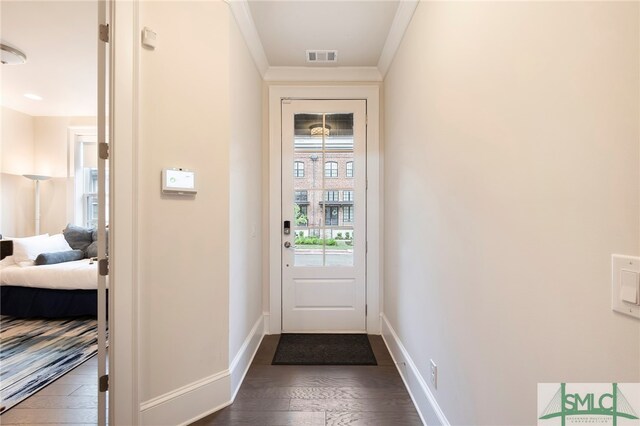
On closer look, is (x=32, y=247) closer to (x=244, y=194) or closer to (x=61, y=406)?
(x=61, y=406)

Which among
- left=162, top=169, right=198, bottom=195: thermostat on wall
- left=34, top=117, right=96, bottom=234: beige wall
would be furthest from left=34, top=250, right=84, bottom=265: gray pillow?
left=162, top=169, right=198, bottom=195: thermostat on wall

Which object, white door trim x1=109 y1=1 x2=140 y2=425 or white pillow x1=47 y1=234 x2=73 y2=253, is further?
white pillow x1=47 y1=234 x2=73 y2=253

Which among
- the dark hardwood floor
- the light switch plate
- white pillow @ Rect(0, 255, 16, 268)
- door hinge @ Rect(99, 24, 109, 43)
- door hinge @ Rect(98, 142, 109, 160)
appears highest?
door hinge @ Rect(99, 24, 109, 43)

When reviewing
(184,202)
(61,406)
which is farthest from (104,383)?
(184,202)

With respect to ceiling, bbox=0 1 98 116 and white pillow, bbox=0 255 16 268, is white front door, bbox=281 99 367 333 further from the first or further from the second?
white pillow, bbox=0 255 16 268

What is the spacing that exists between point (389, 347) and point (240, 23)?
286 cm

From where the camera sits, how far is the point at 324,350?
8.09 feet

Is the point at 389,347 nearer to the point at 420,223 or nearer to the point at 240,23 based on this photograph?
the point at 420,223

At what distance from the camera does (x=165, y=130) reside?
61.7 inches

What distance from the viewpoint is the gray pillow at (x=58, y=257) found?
11.1ft

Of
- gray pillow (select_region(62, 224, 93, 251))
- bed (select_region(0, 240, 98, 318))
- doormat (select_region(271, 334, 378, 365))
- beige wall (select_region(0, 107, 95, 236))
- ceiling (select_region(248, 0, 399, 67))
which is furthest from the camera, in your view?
beige wall (select_region(0, 107, 95, 236))

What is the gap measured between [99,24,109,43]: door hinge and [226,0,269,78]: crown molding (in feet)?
2.40

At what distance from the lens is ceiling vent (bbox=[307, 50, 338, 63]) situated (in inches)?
98.6

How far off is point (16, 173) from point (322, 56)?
495 centimetres
